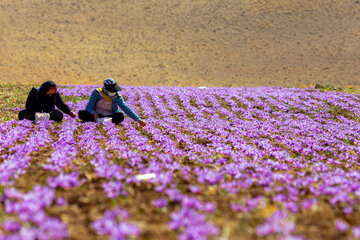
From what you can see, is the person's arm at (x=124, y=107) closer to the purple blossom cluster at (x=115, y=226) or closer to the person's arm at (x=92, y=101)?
the person's arm at (x=92, y=101)

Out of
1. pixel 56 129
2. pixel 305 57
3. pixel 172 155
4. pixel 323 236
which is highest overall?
pixel 305 57

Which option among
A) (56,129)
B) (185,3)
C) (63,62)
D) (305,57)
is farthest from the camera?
(185,3)

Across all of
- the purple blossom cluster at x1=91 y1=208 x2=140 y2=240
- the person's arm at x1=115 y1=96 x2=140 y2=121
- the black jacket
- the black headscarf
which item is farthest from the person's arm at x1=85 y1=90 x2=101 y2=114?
the purple blossom cluster at x1=91 y1=208 x2=140 y2=240

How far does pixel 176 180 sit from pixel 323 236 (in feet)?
7.64

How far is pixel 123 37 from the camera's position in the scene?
59281mm

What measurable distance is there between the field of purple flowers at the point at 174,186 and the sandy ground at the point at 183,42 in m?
34.0

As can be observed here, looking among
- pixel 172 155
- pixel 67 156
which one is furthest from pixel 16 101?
pixel 172 155

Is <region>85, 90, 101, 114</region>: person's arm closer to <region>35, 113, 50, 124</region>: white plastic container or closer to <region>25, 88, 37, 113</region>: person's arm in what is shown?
<region>35, 113, 50, 124</region>: white plastic container

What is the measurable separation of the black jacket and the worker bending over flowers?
0.82 m

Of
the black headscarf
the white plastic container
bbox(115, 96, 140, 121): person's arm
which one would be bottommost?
the white plastic container

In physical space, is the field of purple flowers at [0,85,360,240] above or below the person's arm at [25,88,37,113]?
above

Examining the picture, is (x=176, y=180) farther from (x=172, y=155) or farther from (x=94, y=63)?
(x=94, y=63)

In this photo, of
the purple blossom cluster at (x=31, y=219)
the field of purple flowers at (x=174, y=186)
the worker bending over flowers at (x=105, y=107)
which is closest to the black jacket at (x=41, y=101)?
the field of purple flowers at (x=174, y=186)

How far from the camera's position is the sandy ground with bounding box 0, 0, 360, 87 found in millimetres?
44969
